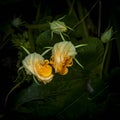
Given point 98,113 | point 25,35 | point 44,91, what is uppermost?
point 25,35

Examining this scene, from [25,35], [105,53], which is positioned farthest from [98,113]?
[25,35]

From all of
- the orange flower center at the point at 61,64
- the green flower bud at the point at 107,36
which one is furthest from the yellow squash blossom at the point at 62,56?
the green flower bud at the point at 107,36

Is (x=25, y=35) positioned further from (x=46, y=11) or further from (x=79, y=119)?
(x=79, y=119)

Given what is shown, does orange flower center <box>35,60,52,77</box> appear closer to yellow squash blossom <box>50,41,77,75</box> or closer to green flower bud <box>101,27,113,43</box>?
yellow squash blossom <box>50,41,77,75</box>

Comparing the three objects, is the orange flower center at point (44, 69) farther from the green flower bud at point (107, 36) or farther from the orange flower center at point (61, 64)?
the green flower bud at point (107, 36)

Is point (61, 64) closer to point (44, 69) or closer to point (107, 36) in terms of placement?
point (44, 69)

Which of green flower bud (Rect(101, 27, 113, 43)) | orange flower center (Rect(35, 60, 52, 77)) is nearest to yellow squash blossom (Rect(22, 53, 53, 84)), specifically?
orange flower center (Rect(35, 60, 52, 77))

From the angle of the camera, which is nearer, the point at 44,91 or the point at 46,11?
the point at 44,91
